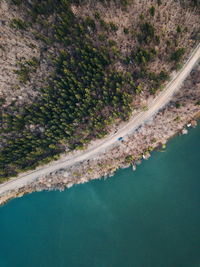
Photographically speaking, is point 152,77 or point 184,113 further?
point 184,113

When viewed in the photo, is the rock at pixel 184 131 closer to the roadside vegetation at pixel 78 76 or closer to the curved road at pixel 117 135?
the curved road at pixel 117 135

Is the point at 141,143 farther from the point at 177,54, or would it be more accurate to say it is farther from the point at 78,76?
the point at 78,76

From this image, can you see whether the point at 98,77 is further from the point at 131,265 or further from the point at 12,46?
the point at 131,265

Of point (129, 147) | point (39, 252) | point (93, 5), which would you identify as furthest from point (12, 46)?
point (39, 252)

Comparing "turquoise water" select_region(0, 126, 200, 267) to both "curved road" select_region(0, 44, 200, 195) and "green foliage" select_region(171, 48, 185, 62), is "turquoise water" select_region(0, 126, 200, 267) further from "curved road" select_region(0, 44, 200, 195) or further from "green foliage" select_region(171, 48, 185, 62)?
"green foliage" select_region(171, 48, 185, 62)

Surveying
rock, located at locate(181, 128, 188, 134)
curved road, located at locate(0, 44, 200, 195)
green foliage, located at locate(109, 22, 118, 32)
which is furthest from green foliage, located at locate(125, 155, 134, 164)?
green foliage, located at locate(109, 22, 118, 32)

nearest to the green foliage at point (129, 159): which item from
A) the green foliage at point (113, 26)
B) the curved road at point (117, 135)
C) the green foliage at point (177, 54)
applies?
the curved road at point (117, 135)
